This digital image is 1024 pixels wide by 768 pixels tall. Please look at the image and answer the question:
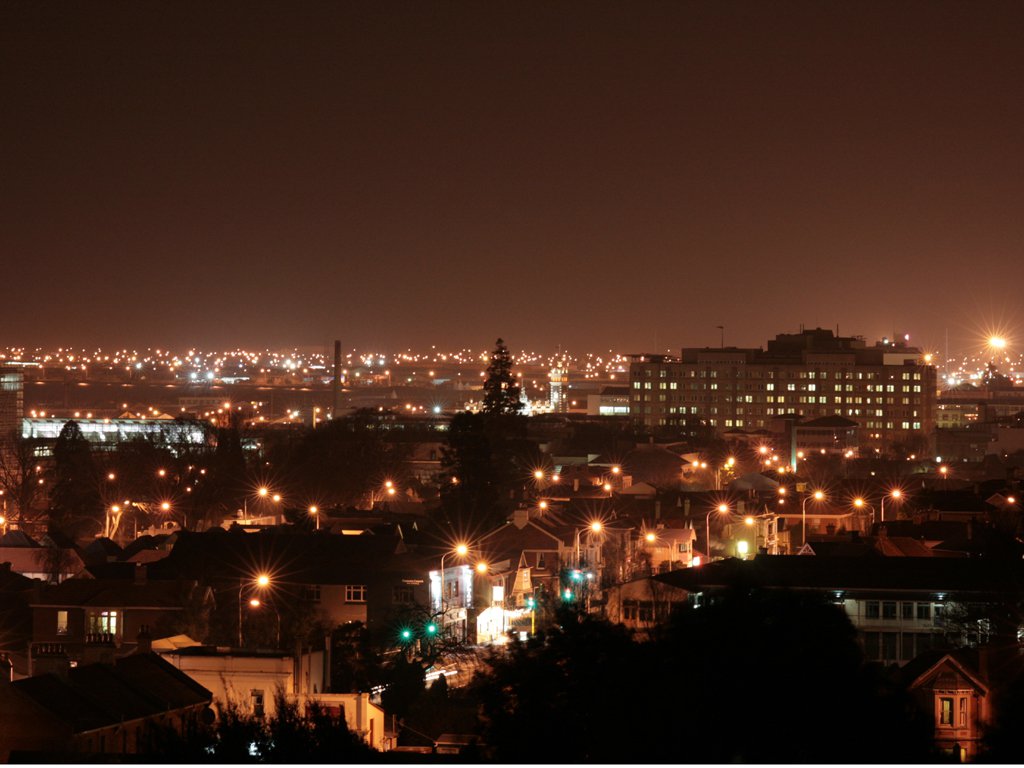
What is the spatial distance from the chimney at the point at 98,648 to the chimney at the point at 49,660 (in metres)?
0.35

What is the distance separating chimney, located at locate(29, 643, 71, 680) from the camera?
58.8 ft

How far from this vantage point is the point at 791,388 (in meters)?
110

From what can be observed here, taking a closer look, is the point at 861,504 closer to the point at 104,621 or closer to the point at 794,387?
the point at 104,621

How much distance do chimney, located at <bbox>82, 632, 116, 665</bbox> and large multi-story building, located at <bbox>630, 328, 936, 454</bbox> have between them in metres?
80.2

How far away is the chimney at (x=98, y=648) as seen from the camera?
2189cm

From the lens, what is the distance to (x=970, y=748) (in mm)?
19219

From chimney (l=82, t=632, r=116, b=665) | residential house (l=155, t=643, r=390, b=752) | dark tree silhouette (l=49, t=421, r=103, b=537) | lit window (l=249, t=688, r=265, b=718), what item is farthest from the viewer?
dark tree silhouette (l=49, t=421, r=103, b=537)

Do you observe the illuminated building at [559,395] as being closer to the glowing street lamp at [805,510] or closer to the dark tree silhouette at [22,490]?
the dark tree silhouette at [22,490]

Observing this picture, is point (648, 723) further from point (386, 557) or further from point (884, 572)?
point (386, 557)

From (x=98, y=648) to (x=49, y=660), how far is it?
401 cm

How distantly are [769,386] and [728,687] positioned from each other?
321 ft

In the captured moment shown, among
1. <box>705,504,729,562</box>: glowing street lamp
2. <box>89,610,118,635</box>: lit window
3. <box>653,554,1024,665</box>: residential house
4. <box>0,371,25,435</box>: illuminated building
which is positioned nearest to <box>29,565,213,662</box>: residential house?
<box>89,610,118,635</box>: lit window

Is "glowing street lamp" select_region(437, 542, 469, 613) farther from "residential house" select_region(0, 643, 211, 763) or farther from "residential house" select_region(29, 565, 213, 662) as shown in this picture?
"residential house" select_region(0, 643, 211, 763)

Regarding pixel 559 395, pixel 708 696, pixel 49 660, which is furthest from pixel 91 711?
pixel 559 395
